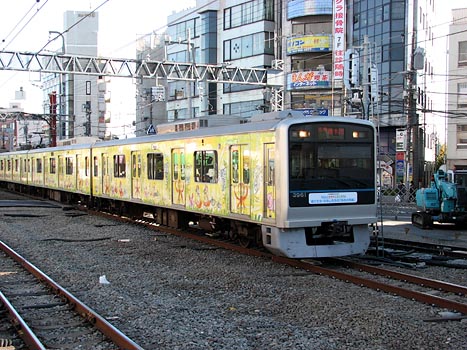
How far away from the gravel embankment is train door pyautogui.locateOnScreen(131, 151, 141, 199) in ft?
14.5

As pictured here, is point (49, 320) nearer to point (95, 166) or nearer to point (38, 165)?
point (95, 166)

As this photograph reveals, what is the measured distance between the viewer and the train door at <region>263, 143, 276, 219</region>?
10.8 metres

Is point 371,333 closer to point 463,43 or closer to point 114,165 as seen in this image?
point 114,165

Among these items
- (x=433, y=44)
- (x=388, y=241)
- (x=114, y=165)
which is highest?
(x=433, y=44)

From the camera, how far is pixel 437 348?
614 centimetres

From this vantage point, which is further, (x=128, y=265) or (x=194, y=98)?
(x=194, y=98)

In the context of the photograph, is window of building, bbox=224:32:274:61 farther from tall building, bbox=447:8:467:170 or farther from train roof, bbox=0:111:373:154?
train roof, bbox=0:111:373:154

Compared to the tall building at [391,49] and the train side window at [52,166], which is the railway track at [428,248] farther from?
the tall building at [391,49]

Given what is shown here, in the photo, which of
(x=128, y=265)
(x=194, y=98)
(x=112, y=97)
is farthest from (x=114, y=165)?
(x=112, y=97)

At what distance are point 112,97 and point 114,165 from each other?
72.4 meters

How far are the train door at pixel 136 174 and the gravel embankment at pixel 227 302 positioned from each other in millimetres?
4426

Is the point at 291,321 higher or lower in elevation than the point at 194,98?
lower

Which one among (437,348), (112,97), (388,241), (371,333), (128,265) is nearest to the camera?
(437,348)

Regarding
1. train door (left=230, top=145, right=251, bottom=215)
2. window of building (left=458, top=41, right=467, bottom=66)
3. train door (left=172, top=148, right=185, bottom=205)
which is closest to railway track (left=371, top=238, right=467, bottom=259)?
train door (left=230, top=145, right=251, bottom=215)
